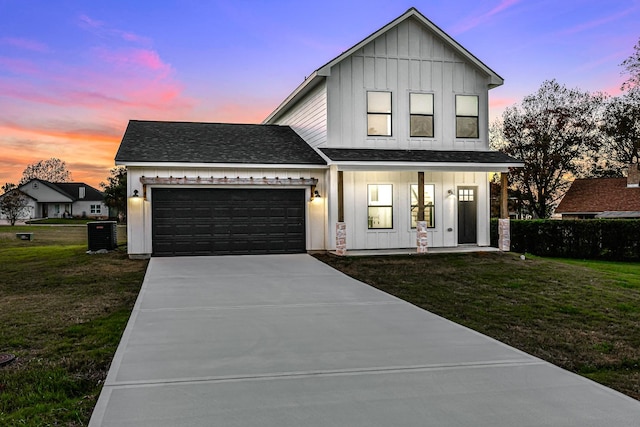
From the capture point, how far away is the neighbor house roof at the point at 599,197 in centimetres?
3244

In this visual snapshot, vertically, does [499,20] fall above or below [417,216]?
above

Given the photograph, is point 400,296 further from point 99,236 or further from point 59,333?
point 99,236

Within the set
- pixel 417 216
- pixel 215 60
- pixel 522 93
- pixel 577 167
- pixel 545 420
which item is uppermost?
pixel 522 93

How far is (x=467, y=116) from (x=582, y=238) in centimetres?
693

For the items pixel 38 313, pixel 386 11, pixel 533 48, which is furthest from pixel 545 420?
pixel 533 48

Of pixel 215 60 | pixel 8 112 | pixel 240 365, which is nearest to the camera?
pixel 240 365

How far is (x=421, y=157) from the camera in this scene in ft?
52.8

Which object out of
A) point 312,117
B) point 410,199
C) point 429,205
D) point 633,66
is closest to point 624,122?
point 633,66

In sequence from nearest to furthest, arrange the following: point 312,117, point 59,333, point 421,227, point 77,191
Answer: point 59,333 < point 421,227 < point 312,117 < point 77,191

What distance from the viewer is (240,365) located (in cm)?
509

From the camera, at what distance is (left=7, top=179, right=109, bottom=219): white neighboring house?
61.4m

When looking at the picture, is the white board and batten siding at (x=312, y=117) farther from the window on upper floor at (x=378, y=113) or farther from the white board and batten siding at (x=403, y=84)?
the window on upper floor at (x=378, y=113)

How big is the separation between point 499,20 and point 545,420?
61.4ft

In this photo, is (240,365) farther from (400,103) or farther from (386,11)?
(386,11)
